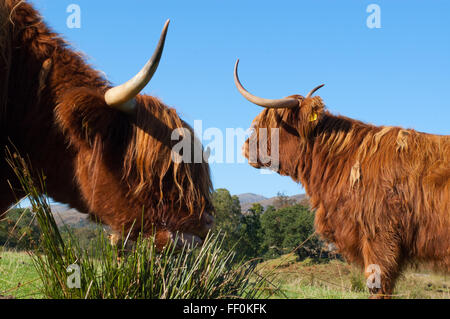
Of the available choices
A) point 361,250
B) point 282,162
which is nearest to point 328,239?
point 361,250

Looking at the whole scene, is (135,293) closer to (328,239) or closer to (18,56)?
(18,56)

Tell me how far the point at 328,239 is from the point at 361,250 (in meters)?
0.37

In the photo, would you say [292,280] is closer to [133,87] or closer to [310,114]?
[310,114]

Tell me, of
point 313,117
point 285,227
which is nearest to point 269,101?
point 313,117

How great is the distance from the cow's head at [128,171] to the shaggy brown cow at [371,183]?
6.79 ft

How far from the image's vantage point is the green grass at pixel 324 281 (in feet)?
8.12

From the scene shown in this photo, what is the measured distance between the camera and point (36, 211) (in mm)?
1936

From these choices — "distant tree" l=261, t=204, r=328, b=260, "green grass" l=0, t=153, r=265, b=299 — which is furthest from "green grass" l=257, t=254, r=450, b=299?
"distant tree" l=261, t=204, r=328, b=260

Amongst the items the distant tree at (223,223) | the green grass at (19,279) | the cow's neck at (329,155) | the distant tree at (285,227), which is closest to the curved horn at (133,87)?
the distant tree at (223,223)

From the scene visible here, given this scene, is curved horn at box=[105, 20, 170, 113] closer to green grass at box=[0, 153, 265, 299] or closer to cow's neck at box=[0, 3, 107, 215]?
cow's neck at box=[0, 3, 107, 215]

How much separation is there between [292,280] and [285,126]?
5.92 feet

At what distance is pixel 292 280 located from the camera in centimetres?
349

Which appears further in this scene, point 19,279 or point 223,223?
point 19,279

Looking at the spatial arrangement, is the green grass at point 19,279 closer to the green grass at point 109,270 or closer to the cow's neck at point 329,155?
the green grass at point 109,270
